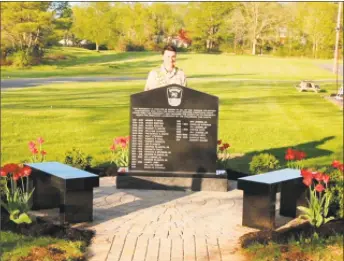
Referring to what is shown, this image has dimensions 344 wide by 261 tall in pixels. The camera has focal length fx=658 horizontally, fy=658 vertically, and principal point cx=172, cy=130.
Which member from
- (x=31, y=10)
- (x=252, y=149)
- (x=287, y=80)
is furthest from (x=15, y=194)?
(x=287, y=80)

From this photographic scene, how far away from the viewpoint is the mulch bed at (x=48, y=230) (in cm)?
727

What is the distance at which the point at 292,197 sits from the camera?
8578mm

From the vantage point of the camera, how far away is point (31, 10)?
29859 millimetres

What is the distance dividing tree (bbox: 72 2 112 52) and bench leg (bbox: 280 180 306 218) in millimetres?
16701

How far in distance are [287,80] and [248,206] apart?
34.4m

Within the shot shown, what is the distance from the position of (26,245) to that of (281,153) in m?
8.65

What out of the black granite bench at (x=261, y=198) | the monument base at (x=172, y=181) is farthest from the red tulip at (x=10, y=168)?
the monument base at (x=172, y=181)

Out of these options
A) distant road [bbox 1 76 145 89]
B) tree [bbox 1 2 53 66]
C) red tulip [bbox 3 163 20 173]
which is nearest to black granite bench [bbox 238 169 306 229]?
red tulip [bbox 3 163 20 173]

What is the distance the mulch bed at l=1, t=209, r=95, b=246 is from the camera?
727 centimetres

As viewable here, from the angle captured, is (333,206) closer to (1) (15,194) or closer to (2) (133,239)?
(2) (133,239)

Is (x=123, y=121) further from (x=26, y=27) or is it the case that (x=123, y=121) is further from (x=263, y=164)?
(x=26, y=27)

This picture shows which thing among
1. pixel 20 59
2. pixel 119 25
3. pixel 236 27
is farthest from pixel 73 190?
pixel 236 27

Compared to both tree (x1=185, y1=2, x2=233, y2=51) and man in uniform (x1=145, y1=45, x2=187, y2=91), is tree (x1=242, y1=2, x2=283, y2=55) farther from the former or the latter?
man in uniform (x1=145, y1=45, x2=187, y2=91)

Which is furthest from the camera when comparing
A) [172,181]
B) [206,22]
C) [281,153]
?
[206,22]
